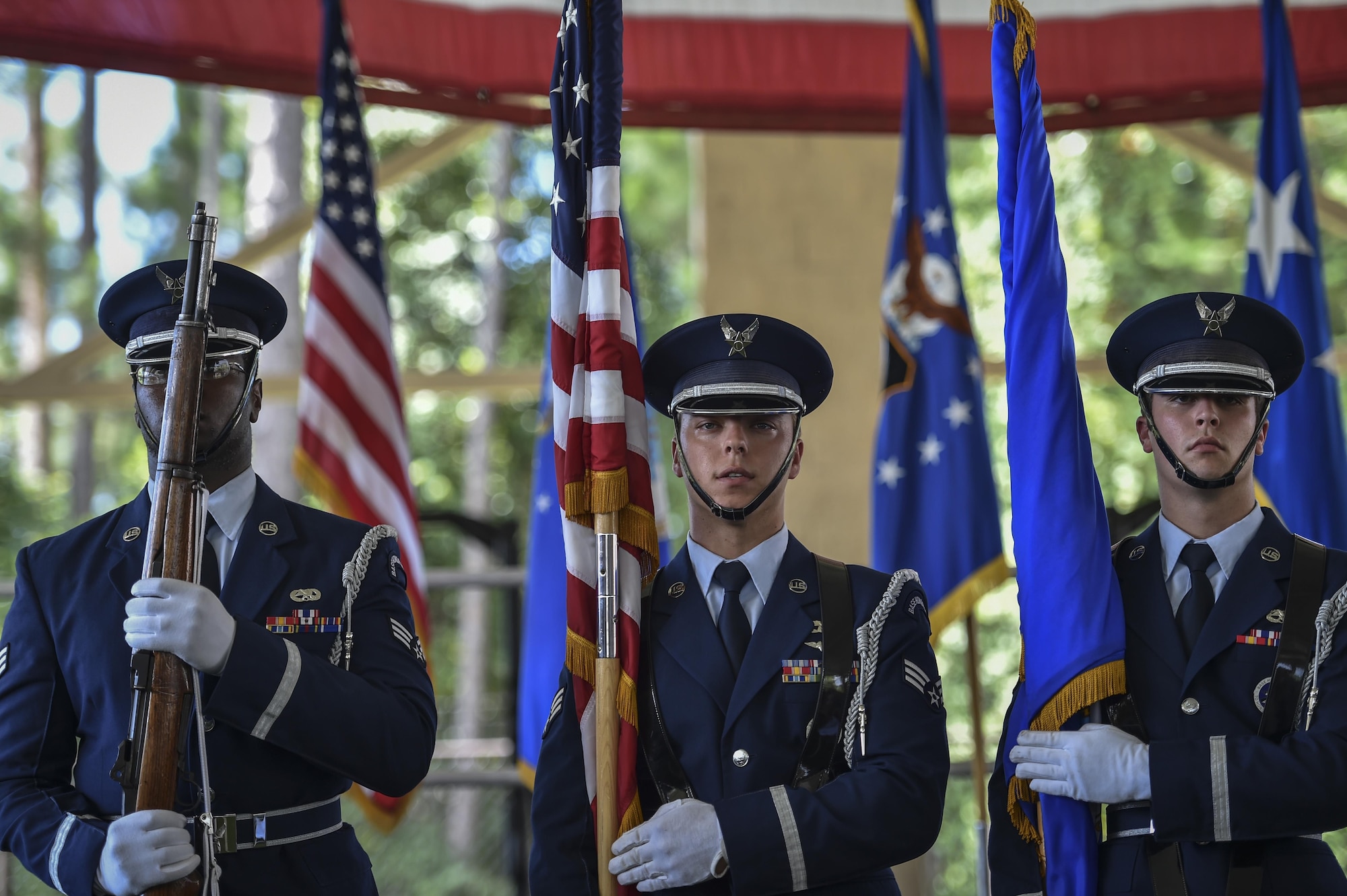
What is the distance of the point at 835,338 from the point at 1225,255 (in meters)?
12.2

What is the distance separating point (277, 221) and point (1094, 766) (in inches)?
514

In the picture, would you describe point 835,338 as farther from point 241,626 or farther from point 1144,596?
point 241,626

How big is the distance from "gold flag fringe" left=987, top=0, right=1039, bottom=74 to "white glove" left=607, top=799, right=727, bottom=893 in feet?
6.80

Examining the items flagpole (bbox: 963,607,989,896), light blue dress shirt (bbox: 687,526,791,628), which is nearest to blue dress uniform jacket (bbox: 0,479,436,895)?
light blue dress shirt (bbox: 687,526,791,628)

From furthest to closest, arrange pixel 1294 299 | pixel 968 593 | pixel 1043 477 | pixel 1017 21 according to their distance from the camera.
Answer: pixel 1294 299 < pixel 968 593 < pixel 1017 21 < pixel 1043 477

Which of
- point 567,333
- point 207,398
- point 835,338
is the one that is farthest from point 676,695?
point 835,338

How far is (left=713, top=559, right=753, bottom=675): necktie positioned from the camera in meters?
3.16

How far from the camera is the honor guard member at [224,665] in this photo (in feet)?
9.20

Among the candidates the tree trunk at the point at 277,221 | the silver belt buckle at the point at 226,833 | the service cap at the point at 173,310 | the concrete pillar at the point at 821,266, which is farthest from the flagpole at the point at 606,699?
the tree trunk at the point at 277,221

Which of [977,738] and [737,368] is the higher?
[737,368]

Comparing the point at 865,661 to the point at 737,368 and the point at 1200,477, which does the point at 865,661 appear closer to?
the point at 737,368

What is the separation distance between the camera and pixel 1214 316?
130 inches

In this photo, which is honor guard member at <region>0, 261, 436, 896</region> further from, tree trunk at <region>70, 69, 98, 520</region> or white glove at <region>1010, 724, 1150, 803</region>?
tree trunk at <region>70, 69, 98, 520</region>

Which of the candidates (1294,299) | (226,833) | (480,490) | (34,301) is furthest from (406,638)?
(34,301)
